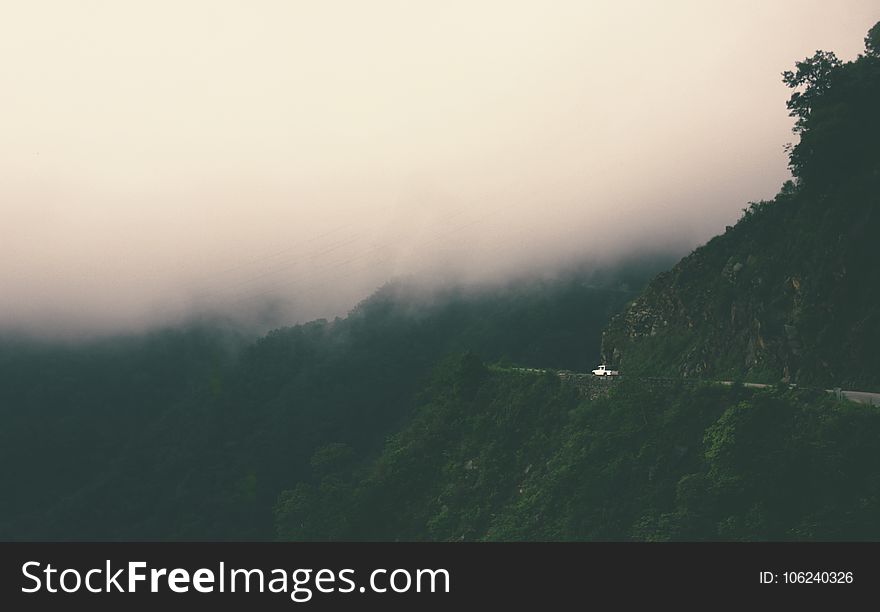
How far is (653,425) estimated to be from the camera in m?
61.3

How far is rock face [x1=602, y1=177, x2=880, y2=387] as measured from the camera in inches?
2327

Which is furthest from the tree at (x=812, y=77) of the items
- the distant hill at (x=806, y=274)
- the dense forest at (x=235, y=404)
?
the dense forest at (x=235, y=404)

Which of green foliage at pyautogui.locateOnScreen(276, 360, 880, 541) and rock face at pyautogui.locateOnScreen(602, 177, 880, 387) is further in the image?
rock face at pyautogui.locateOnScreen(602, 177, 880, 387)

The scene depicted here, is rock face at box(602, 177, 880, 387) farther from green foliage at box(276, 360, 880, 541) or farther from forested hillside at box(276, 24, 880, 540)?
green foliage at box(276, 360, 880, 541)

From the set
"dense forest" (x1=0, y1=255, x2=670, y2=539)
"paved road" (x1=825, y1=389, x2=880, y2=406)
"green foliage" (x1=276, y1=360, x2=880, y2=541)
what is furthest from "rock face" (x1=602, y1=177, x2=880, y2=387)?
"dense forest" (x1=0, y1=255, x2=670, y2=539)

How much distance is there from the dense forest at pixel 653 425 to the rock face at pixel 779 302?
0.11 meters

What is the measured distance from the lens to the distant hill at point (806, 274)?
59.3 meters

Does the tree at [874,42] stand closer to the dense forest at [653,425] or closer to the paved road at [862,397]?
the dense forest at [653,425]

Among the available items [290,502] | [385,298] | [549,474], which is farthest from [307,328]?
[549,474]

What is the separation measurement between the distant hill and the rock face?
6 centimetres

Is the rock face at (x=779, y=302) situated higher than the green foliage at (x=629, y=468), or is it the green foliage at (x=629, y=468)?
the rock face at (x=779, y=302)

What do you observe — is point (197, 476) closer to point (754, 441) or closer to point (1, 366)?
point (1, 366)

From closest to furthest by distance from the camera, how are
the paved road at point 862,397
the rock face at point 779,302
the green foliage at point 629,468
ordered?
the green foliage at point 629,468 → the paved road at point 862,397 → the rock face at point 779,302

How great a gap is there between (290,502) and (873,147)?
191ft
